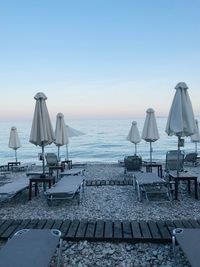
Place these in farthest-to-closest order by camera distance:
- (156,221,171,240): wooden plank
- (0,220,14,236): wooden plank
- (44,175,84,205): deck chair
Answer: (44,175,84,205): deck chair < (0,220,14,236): wooden plank < (156,221,171,240): wooden plank

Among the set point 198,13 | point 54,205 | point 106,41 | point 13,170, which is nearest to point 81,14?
point 106,41

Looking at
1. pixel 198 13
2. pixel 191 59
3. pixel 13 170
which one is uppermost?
pixel 198 13

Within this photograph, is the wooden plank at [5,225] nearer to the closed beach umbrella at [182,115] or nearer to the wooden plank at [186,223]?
the wooden plank at [186,223]

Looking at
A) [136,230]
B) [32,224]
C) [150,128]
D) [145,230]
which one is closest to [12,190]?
[32,224]

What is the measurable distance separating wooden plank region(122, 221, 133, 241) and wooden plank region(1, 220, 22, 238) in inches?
82.2

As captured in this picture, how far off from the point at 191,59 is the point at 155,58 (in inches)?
129

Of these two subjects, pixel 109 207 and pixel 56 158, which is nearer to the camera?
pixel 109 207

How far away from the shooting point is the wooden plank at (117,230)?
4.59 m

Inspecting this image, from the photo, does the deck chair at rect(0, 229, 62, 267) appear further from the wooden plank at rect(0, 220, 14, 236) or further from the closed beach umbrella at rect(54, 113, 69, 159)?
the closed beach umbrella at rect(54, 113, 69, 159)

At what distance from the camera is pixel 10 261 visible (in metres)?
3.12

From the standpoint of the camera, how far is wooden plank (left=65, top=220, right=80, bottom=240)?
182 inches

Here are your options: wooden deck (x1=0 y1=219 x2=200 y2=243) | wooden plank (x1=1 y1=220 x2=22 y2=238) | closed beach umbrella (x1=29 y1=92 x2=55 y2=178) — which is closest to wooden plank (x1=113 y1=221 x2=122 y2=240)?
wooden deck (x1=0 y1=219 x2=200 y2=243)

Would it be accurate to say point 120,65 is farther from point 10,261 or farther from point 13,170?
point 10,261

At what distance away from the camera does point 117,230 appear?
4855 millimetres
